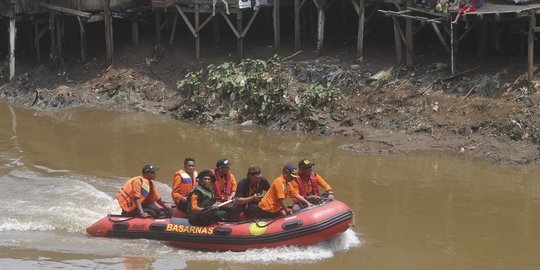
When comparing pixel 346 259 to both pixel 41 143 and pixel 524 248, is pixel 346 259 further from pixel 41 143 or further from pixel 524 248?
pixel 41 143

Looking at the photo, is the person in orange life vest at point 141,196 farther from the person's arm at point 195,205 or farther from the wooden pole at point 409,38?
the wooden pole at point 409,38

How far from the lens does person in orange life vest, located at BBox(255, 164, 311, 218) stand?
10.7m

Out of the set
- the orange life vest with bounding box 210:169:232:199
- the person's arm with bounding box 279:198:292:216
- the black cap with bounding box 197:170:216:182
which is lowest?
the person's arm with bounding box 279:198:292:216

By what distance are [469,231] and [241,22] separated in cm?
1286

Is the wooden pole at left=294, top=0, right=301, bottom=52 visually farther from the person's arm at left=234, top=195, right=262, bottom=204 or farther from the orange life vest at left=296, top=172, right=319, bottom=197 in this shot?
the person's arm at left=234, top=195, right=262, bottom=204

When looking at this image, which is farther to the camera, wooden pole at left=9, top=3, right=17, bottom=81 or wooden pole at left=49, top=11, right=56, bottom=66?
wooden pole at left=49, top=11, right=56, bottom=66

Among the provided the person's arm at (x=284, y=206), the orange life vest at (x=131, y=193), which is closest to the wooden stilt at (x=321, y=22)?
the orange life vest at (x=131, y=193)

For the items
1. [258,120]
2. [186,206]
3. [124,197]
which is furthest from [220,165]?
[258,120]

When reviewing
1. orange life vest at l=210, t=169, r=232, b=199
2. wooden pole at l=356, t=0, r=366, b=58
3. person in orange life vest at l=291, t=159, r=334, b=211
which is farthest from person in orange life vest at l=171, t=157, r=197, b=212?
wooden pole at l=356, t=0, r=366, b=58

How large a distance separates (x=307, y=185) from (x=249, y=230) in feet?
4.01

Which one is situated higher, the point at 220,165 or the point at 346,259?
the point at 220,165

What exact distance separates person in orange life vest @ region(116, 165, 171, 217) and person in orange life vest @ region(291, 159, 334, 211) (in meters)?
2.27

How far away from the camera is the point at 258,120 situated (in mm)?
19016

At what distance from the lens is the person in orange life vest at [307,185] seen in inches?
432
